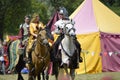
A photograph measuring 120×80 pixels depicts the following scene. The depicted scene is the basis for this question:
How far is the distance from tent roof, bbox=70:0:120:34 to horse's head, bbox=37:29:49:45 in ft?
35.8

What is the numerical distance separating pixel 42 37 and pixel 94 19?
1242 centimetres

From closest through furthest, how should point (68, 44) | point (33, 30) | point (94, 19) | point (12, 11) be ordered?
point (68, 44), point (33, 30), point (94, 19), point (12, 11)

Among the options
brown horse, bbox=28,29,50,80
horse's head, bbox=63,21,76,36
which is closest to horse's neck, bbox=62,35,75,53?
horse's head, bbox=63,21,76,36

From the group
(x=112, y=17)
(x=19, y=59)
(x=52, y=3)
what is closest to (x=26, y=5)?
(x=52, y=3)

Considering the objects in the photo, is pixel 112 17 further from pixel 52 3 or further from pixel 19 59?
pixel 52 3

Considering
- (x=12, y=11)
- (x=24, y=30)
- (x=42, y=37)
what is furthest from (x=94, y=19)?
(x=12, y=11)

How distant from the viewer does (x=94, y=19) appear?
28.1 meters

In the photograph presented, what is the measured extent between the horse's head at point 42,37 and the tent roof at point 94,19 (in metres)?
10.9

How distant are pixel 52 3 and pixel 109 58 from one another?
154ft

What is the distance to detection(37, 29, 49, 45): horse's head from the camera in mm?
15889

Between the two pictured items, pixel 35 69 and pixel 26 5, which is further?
pixel 26 5

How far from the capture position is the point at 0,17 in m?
56.8

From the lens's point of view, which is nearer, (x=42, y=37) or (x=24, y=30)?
(x=42, y=37)

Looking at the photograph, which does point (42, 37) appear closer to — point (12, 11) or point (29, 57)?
point (29, 57)
